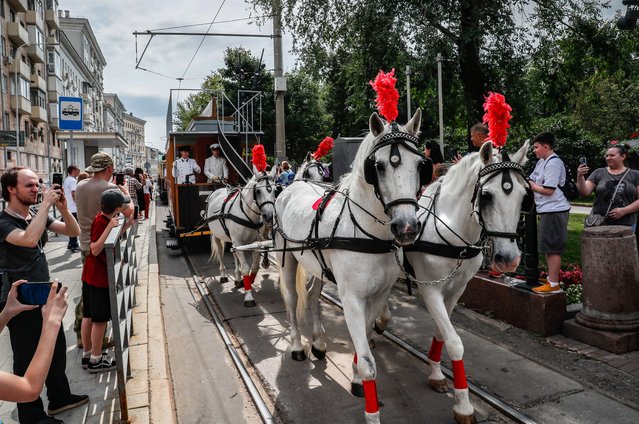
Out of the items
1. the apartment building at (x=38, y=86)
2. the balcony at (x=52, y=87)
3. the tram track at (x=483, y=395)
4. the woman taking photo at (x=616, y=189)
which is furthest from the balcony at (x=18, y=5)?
the woman taking photo at (x=616, y=189)

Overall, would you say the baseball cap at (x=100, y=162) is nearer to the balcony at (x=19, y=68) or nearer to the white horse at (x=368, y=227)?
the white horse at (x=368, y=227)

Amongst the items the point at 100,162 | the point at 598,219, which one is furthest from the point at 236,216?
the point at 598,219

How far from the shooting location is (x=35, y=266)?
346 centimetres

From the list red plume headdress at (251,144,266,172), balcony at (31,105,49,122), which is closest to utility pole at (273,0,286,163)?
red plume headdress at (251,144,266,172)

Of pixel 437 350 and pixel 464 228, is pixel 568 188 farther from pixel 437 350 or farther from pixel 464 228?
pixel 437 350

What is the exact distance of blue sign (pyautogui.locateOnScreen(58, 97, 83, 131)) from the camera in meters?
7.51

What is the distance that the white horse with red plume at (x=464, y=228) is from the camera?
10.7ft

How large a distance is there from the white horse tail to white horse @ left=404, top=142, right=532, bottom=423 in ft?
4.53

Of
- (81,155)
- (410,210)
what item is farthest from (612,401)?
(81,155)

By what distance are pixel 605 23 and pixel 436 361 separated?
11250 mm

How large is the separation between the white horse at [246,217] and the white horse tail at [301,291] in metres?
1.96

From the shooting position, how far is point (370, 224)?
331 cm

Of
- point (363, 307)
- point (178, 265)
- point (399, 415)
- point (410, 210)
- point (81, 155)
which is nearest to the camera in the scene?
point (410, 210)

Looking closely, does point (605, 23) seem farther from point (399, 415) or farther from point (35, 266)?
point (35, 266)
